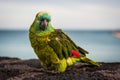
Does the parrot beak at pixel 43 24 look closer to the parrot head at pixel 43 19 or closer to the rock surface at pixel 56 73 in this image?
the parrot head at pixel 43 19

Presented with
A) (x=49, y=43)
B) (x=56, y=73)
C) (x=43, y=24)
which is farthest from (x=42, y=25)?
(x=56, y=73)

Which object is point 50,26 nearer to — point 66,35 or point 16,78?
point 66,35

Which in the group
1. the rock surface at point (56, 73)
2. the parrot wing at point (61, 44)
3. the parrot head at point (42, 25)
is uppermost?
the parrot head at point (42, 25)

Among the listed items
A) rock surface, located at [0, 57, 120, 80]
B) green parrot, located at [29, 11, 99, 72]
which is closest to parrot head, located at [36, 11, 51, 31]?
green parrot, located at [29, 11, 99, 72]

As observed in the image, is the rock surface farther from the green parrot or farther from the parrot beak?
the parrot beak

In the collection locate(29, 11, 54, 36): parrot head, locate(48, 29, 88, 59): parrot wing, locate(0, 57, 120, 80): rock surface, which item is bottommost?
locate(0, 57, 120, 80): rock surface

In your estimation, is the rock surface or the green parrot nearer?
the rock surface

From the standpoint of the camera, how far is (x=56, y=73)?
4.81m

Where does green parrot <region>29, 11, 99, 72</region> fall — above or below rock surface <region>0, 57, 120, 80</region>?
above

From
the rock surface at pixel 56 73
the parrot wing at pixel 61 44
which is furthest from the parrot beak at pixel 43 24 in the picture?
the rock surface at pixel 56 73

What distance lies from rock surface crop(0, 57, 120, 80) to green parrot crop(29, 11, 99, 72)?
0.15 metres

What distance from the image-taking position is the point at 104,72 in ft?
16.0

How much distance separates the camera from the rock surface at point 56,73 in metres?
4.55

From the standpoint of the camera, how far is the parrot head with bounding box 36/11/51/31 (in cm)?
473
